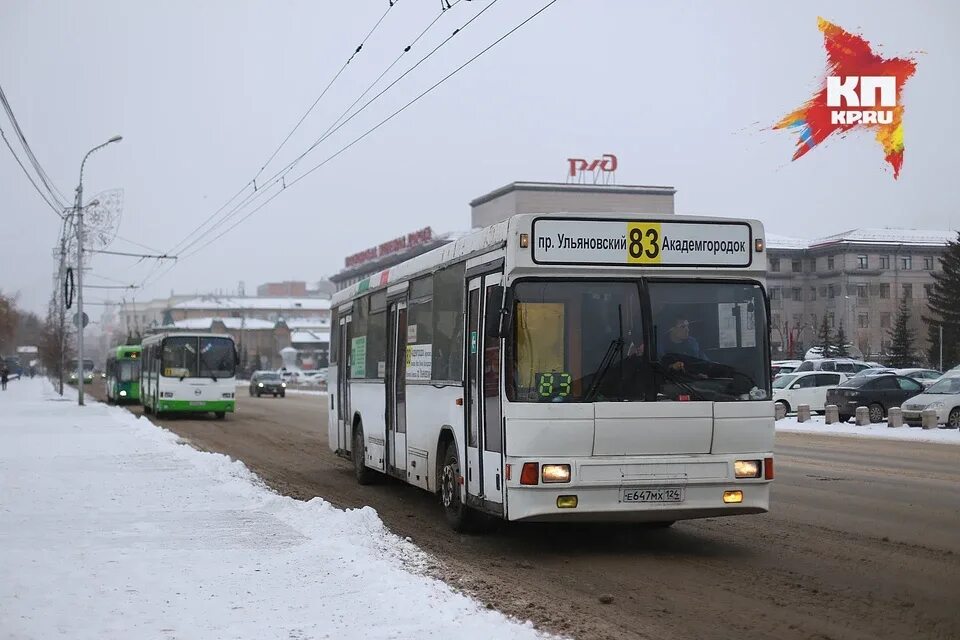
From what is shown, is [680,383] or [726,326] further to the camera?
[726,326]

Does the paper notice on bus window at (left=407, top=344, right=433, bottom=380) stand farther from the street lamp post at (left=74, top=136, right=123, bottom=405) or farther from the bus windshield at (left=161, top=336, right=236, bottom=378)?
the street lamp post at (left=74, top=136, right=123, bottom=405)

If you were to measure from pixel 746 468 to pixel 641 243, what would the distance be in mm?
2192

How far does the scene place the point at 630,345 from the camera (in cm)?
1007

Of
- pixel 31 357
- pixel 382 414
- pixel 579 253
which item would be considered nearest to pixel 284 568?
pixel 579 253

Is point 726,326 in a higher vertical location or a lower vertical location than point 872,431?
higher

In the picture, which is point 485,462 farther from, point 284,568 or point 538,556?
point 284,568

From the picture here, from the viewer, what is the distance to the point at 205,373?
39281 millimetres

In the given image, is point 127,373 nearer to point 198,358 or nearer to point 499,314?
point 198,358

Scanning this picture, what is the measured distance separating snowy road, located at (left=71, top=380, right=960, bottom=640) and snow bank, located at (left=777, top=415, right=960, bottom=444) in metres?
10.4

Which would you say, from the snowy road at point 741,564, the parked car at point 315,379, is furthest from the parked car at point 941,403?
the parked car at point 315,379

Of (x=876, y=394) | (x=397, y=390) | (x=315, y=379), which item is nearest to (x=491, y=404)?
(x=397, y=390)

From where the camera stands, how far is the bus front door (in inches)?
408

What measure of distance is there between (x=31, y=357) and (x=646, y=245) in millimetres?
195642

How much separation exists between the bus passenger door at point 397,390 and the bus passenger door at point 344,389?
290 cm
